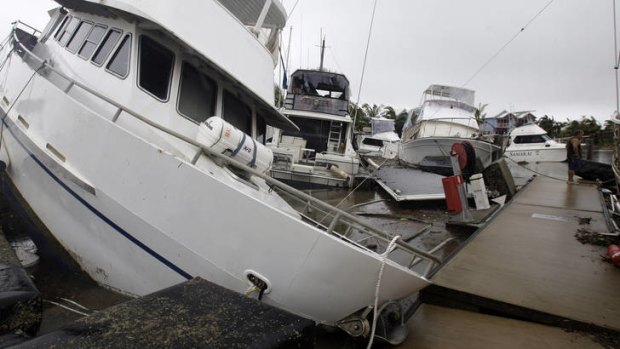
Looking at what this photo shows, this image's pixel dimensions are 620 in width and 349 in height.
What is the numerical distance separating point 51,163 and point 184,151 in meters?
1.33

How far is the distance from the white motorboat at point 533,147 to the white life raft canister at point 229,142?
63.0ft

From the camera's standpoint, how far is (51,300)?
140 inches

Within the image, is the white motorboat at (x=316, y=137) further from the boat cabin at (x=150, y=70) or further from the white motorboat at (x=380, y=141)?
the white motorboat at (x=380, y=141)

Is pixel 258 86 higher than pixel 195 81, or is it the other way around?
pixel 258 86

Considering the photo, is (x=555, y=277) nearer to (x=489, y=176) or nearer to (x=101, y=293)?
(x=101, y=293)

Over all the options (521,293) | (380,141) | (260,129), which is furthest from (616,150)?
(380,141)

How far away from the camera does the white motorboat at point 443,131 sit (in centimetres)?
1350

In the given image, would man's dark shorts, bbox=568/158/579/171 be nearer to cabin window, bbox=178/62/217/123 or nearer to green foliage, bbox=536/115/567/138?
cabin window, bbox=178/62/217/123

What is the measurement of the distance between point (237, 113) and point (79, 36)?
7.00ft

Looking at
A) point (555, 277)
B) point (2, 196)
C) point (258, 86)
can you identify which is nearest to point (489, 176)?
point (555, 277)

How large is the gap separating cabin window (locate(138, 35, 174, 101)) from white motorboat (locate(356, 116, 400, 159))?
20.1 metres

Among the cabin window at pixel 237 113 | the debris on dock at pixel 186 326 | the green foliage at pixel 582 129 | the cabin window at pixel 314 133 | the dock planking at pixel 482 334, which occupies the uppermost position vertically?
the green foliage at pixel 582 129

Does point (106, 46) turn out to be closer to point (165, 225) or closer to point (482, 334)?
point (165, 225)

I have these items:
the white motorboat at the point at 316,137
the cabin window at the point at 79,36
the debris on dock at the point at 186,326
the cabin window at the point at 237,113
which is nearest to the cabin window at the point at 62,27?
the cabin window at the point at 79,36
